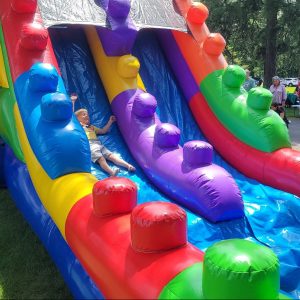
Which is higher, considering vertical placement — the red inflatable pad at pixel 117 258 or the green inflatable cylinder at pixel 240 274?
the green inflatable cylinder at pixel 240 274

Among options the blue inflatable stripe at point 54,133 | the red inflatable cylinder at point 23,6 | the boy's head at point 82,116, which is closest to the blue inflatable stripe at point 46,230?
the blue inflatable stripe at point 54,133

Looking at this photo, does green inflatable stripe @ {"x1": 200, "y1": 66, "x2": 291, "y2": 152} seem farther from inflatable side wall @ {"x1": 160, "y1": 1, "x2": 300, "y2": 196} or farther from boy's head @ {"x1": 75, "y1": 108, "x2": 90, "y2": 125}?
boy's head @ {"x1": 75, "y1": 108, "x2": 90, "y2": 125}

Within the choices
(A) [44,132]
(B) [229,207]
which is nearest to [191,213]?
(B) [229,207]

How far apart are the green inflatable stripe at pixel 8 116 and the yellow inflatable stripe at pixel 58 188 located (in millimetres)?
447

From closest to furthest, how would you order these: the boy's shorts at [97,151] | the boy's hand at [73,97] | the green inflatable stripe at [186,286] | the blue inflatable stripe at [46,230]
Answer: the green inflatable stripe at [186,286] → the blue inflatable stripe at [46,230] → the boy's shorts at [97,151] → the boy's hand at [73,97]

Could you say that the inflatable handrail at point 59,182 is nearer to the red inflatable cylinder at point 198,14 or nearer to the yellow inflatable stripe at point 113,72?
the yellow inflatable stripe at point 113,72

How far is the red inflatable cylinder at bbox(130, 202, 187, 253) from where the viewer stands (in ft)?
6.58

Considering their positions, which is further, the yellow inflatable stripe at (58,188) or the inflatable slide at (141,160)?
the yellow inflatable stripe at (58,188)

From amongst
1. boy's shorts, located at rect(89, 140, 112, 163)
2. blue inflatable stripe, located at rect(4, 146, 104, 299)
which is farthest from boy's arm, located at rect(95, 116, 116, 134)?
blue inflatable stripe, located at rect(4, 146, 104, 299)

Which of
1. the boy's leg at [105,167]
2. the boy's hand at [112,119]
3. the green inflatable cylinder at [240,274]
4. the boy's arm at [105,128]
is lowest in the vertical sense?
the boy's leg at [105,167]

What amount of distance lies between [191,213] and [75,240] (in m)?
1.10

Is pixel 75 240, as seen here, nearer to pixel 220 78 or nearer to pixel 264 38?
pixel 220 78

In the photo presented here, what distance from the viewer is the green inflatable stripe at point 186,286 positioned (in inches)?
68.5

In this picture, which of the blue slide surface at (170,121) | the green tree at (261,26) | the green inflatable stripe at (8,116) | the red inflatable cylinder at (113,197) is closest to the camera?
the red inflatable cylinder at (113,197)
